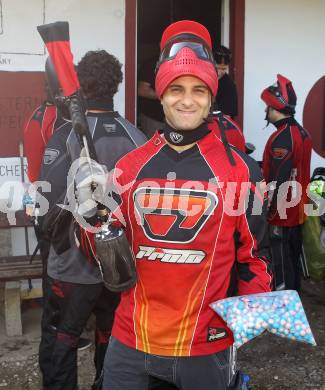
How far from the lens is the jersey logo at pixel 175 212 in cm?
180

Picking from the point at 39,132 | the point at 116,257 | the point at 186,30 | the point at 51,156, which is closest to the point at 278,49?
the point at 39,132

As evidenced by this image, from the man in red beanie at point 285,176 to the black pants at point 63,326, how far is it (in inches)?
73.5

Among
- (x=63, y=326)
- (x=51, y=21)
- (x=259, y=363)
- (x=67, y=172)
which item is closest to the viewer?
(x=67, y=172)

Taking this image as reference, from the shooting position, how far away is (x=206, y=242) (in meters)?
1.79

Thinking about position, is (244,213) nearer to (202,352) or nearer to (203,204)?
(203,204)

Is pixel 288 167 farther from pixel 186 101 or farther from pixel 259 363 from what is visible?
pixel 186 101

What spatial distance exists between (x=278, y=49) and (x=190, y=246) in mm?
3861

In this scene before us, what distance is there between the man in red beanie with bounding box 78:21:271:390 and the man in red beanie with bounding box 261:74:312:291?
2262 mm

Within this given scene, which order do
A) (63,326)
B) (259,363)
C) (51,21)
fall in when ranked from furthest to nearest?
(51,21)
(259,363)
(63,326)

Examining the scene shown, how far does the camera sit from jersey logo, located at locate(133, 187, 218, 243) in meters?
1.80

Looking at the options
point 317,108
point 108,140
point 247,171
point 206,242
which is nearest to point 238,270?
point 206,242

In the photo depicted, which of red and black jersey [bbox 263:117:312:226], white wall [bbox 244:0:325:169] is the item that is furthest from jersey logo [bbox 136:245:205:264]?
white wall [bbox 244:0:325:169]

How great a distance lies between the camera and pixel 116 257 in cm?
179

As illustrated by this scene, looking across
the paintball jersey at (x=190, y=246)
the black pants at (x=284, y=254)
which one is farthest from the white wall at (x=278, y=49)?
the paintball jersey at (x=190, y=246)
